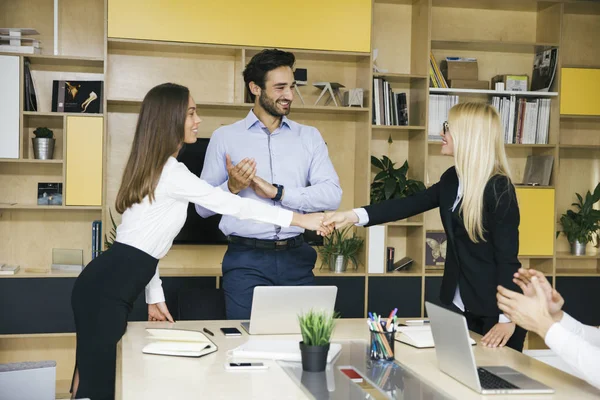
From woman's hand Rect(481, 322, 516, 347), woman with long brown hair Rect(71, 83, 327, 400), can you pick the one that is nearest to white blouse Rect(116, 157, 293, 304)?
woman with long brown hair Rect(71, 83, 327, 400)

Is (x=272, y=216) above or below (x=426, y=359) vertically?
above

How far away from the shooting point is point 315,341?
2.14 meters

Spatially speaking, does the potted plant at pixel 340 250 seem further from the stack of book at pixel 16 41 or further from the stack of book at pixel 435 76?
the stack of book at pixel 16 41

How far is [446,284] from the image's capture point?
295cm

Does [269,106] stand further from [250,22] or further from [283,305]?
[250,22]

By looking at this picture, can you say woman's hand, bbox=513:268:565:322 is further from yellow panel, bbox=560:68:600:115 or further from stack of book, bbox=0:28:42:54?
stack of book, bbox=0:28:42:54

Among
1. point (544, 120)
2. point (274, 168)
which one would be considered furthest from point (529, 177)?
point (274, 168)

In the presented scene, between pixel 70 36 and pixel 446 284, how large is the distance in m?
3.26

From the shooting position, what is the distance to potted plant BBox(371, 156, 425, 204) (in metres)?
4.99

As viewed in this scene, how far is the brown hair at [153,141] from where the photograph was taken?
8.68 feet

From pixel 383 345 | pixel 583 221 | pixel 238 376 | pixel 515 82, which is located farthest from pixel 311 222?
pixel 583 221

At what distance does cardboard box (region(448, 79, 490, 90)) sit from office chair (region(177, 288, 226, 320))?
2.46 metres

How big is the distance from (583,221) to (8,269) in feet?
13.2

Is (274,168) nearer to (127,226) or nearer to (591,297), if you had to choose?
(127,226)
